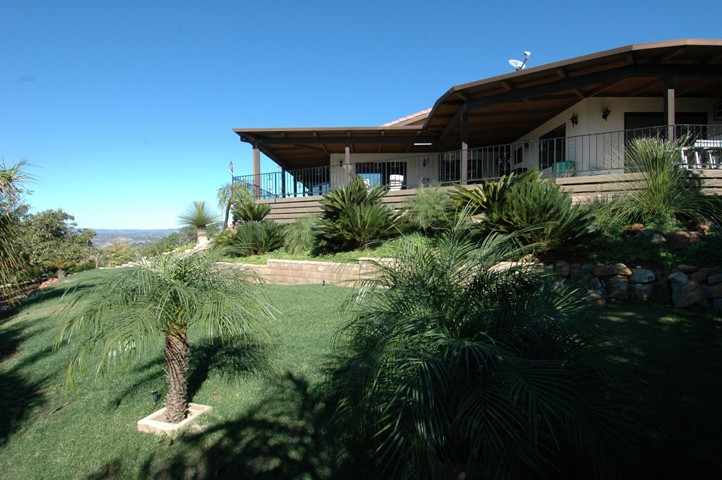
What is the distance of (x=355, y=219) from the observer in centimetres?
980

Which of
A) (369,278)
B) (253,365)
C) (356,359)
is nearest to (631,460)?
(356,359)

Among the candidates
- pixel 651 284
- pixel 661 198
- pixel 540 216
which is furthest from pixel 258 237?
pixel 661 198

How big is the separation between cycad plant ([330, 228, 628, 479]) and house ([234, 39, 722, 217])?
24.7ft

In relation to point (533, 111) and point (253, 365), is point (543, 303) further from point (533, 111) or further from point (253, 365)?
point (533, 111)

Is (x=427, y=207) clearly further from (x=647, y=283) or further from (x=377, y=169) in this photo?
(x=377, y=169)

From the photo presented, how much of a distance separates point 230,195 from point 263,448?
14898 millimetres

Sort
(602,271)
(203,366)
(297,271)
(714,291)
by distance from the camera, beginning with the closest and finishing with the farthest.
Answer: (203,366)
(714,291)
(602,271)
(297,271)

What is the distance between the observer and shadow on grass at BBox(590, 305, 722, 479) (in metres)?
2.44

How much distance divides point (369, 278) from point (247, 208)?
37.8 ft

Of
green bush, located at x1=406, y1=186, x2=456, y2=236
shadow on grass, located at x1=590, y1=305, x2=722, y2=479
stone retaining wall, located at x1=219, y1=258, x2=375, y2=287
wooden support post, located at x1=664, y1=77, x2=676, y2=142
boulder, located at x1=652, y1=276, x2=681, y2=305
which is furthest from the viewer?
stone retaining wall, located at x1=219, y1=258, x2=375, y2=287

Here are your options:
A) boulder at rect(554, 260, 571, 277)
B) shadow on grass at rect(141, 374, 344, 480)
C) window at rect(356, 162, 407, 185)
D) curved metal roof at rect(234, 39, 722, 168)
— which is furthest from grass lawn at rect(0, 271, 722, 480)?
window at rect(356, 162, 407, 185)

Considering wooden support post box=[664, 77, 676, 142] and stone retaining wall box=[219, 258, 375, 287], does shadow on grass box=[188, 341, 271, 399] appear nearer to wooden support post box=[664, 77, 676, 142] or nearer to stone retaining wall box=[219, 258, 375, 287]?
stone retaining wall box=[219, 258, 375, 287]

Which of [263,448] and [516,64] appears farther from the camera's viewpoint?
[516,64]

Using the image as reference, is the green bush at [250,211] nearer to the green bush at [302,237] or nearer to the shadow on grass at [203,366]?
the green bush at [302,237]
